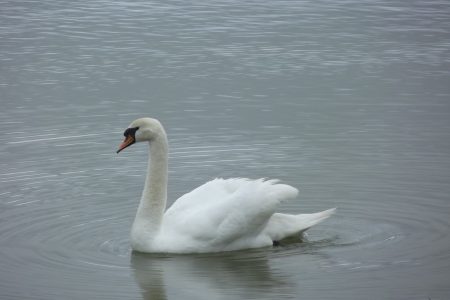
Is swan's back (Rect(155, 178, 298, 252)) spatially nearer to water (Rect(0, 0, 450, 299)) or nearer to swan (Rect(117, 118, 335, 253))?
swan (Rect(117, 118, 335, 253))

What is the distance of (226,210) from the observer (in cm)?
995

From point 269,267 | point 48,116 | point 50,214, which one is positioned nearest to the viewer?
point 269,267

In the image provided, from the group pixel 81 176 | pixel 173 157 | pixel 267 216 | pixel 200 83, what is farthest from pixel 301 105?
pixel 267 216

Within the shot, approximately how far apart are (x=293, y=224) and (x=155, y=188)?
1216 mm

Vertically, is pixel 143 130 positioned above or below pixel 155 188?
above

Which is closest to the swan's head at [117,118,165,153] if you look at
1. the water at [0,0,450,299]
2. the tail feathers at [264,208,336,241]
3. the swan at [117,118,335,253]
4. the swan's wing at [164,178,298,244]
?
the swan at [117,118,335,253]

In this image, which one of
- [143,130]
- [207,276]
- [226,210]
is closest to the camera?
[207,276]

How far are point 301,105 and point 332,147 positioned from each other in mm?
1768

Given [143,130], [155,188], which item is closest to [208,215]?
[155,188]

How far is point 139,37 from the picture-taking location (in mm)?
17641

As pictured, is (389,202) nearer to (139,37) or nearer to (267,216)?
(267,216)

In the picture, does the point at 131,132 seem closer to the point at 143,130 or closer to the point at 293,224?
the point at 143,130

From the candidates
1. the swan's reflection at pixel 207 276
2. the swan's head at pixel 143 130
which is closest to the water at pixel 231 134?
the swan's reflection at pixel 207 276

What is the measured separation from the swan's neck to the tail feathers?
93 centimetres
